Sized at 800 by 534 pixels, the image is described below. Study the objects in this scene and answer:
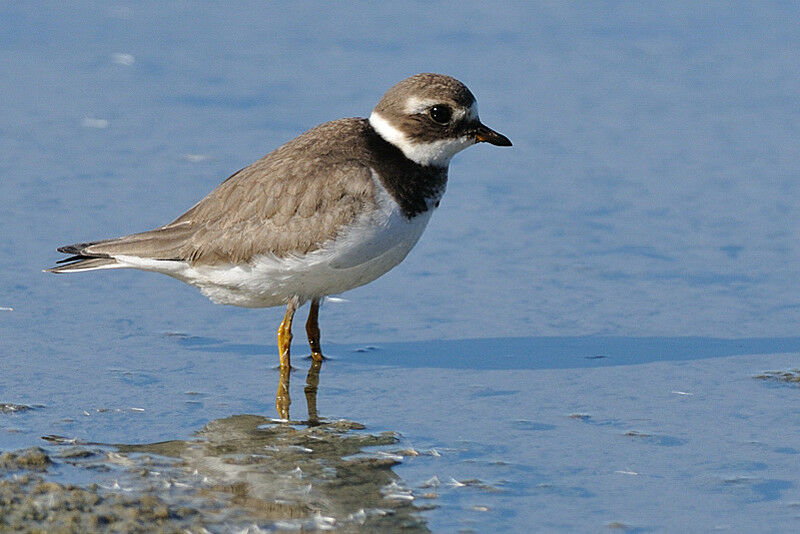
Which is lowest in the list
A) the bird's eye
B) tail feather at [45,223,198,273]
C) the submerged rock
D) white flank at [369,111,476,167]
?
the submerged rock

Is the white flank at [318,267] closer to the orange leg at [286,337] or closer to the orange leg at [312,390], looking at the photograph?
the orange leg at [286,337]

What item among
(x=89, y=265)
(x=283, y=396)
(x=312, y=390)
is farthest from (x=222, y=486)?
(x=89, y=265)

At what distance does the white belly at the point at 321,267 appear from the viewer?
740cm

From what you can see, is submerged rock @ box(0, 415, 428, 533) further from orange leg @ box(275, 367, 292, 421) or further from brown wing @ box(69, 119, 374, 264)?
brown wing @ box(69, 119, 374, 264)

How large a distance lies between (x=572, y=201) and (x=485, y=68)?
8.47 ft

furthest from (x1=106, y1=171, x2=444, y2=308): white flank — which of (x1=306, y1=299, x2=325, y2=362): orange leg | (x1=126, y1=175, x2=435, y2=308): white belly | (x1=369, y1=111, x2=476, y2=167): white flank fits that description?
(x1=369, y1=111, x2=476, y2=167): white flank

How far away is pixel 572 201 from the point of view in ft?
33.3

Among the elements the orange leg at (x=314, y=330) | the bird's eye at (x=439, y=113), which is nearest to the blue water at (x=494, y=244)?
the orange leg at (x=314, y=330)

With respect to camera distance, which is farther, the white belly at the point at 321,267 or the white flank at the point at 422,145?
the white flank at the point at 422,145

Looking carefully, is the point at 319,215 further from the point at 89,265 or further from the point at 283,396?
the point at 89,265

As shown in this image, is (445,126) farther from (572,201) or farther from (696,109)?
(696,109)

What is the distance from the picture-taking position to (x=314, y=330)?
7922 millimetres

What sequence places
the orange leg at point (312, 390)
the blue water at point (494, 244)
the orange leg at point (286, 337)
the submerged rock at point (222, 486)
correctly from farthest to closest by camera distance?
the orange leg at point (286, 337) → the orange leg at point (312, 390) → the blue water at point (494, 244) → the submerged rock at point (222, 486)

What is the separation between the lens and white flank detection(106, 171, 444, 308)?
24.3 feet
